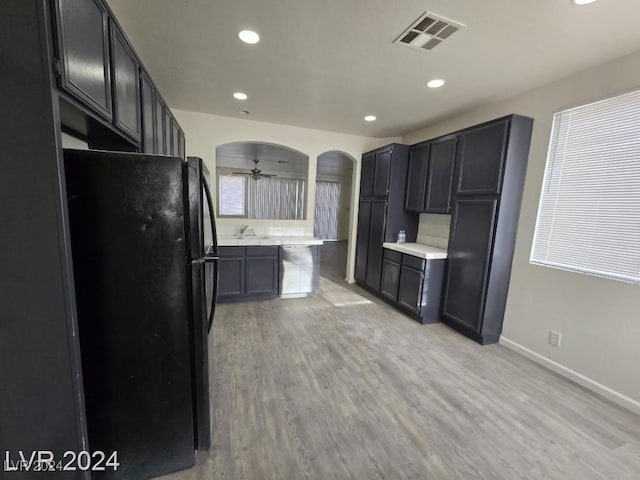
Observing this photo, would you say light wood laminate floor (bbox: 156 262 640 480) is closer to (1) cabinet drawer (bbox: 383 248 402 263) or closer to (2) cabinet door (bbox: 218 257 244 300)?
(2) cabinet door (bbox: 218 257 244 300)

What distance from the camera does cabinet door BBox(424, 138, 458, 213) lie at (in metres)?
3.32

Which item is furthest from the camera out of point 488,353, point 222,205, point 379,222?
point 222,205

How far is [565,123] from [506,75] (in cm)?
71

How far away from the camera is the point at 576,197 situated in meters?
2.39

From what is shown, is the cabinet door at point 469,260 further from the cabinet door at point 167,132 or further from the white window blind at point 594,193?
the cabinet door at point 167,132

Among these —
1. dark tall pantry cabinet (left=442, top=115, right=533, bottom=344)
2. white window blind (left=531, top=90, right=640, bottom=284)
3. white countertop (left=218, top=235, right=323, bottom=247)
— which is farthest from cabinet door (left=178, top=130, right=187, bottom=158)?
white window blind (left=531, top=90, right=640, bottom=284)

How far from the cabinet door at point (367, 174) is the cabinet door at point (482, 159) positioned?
1.51m

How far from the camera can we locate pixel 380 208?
4234mm

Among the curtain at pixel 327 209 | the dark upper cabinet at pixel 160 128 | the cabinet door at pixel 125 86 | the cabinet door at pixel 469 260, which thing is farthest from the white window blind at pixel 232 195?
the cabinet door at pixel 469 260

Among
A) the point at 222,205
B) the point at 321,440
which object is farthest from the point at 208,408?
the point at 222,205

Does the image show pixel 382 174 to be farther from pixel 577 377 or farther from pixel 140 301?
pixel 140 301

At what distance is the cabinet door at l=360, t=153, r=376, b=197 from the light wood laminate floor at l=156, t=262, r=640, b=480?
2.45 m

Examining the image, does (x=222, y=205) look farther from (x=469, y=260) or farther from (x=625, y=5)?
(x=625, y=5)

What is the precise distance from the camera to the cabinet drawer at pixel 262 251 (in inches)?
148
